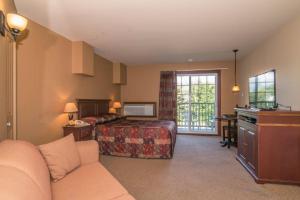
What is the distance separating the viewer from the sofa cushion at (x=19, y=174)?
0.91 meters

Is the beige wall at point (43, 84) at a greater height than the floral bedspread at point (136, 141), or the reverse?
the beige wall at point (43, 84)

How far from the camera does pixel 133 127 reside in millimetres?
4148

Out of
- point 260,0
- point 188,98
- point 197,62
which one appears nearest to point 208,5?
point 260,0

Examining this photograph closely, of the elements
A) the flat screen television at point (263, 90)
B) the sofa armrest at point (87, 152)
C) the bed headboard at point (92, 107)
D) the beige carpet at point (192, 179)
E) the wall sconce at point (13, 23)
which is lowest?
the beige carpet at point (192, 179)

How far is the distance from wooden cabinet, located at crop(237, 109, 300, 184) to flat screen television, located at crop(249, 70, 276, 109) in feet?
3.23

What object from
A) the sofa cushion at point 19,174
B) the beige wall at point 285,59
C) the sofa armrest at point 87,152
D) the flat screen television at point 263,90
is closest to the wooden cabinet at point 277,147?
the beige wall at point 285,59

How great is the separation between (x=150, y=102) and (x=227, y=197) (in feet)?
15.4

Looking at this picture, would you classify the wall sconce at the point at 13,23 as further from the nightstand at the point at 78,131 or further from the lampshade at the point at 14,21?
the nightstand at the point at 78,131

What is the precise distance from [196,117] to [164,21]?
4.40 metres

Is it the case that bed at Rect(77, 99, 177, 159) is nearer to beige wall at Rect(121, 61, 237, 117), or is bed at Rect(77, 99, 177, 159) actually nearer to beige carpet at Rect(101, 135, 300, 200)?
beige carpet at Rect(101, 135, 300, 200)

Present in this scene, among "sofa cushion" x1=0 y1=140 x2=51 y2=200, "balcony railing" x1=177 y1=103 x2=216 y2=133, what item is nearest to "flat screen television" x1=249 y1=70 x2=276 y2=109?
"balcony railing" x1=177 y1=103 x2=216 y2=133

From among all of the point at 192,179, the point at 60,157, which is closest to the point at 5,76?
the point at 60,157

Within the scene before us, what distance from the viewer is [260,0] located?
244cm

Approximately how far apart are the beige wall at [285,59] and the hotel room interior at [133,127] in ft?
0.06
